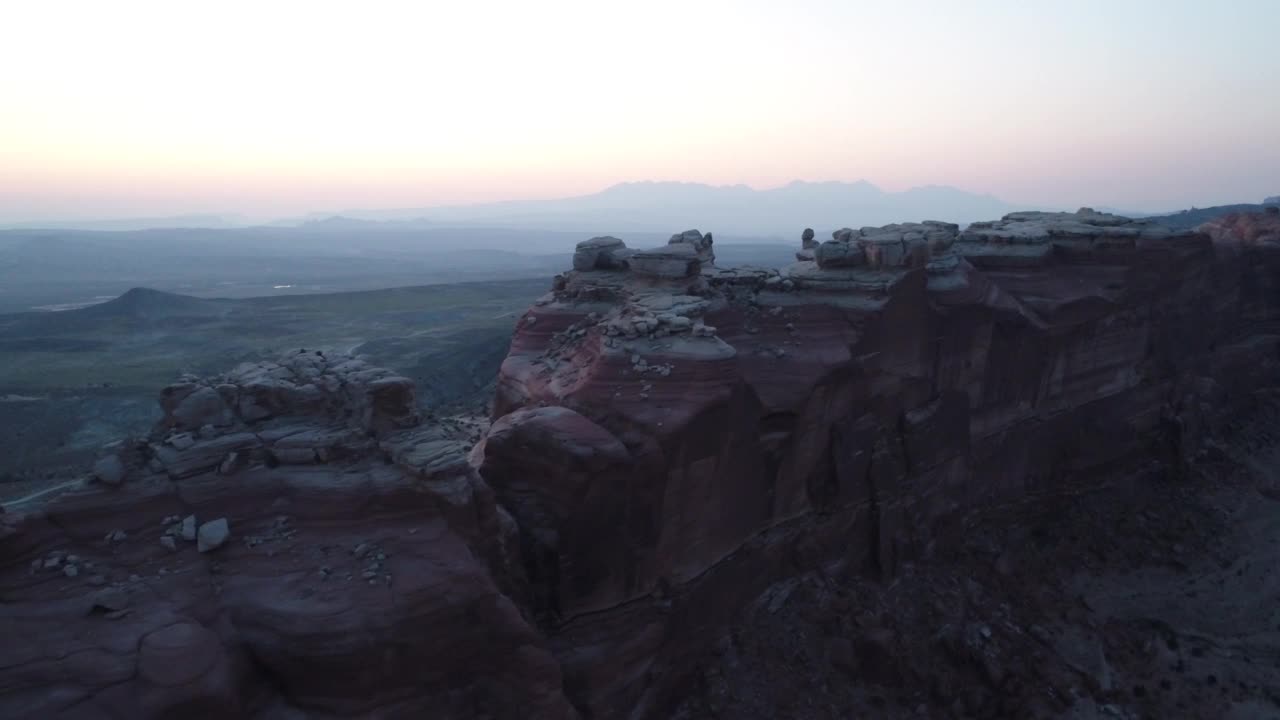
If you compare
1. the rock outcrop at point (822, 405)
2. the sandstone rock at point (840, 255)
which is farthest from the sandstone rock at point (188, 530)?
the sandstone rock at point (840, 255)

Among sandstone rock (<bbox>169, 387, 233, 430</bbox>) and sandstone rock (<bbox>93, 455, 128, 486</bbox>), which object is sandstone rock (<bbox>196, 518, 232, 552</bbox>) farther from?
sandstone rock (<bbox>169, 387, 233, 430</bbox>)

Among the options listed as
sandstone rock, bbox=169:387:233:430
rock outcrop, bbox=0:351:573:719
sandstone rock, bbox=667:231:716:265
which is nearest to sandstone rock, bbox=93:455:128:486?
rock outcrop, bbox=0:351:573:719

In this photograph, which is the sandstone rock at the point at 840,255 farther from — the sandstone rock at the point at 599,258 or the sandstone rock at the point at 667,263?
the sandstone rock at the point at 599,258

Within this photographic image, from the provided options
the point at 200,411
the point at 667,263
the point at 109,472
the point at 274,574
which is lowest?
the point at 274,574

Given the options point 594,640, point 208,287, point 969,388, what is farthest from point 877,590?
point 208,287

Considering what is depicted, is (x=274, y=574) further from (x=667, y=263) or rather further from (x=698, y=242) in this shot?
(x=698, y=242)

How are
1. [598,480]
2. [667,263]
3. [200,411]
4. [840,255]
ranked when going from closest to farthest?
[200,411]
[598,480]
[667,263]
[840,255]

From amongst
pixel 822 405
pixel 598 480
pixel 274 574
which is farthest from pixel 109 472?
pixel 822 405
